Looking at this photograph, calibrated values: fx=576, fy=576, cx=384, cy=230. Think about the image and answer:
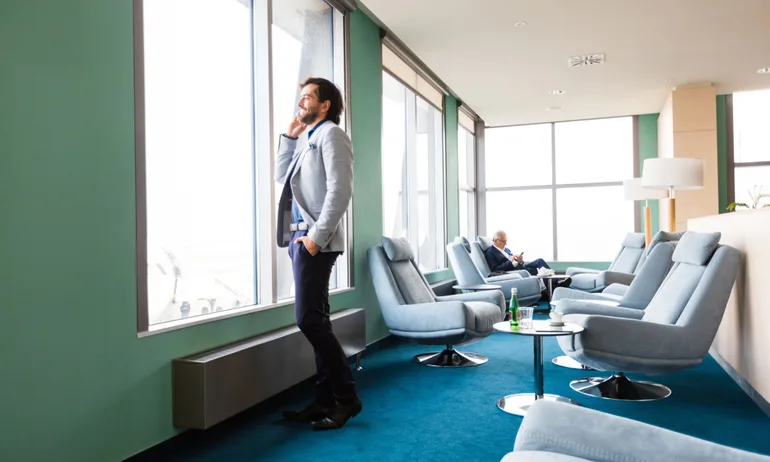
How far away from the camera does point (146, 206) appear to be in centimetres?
249

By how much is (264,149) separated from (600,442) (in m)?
2.74

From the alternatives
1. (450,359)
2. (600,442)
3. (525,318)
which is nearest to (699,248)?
(525,318)

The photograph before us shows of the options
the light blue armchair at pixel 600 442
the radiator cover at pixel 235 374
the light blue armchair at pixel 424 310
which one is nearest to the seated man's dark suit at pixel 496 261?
the light blue armchair at pixel 424 310

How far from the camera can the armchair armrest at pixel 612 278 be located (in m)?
6.23

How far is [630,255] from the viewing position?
22.8 feet

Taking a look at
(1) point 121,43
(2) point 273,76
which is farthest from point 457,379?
(1) point 121,43

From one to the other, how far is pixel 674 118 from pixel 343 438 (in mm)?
6568

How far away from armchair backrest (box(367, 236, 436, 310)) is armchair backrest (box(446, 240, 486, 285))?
3.82ft

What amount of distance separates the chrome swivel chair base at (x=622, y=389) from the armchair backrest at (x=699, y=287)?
43 cm

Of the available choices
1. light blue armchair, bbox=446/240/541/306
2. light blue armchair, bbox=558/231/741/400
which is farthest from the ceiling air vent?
light blue armchair, bbox=558/231/741/400

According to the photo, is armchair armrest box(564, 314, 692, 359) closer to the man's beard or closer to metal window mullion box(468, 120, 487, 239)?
the man's beard

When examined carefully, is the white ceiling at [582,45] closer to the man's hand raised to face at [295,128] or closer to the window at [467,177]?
the window at [467,177]

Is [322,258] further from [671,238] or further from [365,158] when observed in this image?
[671,238]

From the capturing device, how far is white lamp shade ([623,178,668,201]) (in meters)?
7.29
